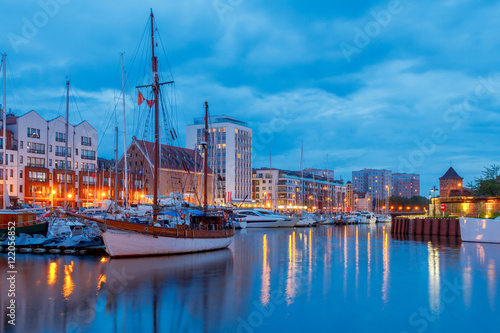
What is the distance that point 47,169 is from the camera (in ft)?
303

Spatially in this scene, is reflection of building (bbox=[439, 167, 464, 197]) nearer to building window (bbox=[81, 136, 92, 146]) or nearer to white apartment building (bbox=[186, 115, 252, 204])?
white apartment building (bbox=[186, 115, 252, 204])

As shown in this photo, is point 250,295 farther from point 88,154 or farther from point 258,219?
point 88,154

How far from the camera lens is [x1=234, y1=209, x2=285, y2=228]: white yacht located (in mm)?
91375

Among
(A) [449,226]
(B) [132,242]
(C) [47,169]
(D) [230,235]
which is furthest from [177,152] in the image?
(B) [132,242]

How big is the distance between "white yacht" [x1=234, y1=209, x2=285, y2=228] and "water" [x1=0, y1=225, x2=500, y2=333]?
5485cm

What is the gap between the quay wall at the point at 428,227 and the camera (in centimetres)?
6819

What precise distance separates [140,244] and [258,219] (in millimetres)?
58916

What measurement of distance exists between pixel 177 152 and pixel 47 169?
43253 millimetres

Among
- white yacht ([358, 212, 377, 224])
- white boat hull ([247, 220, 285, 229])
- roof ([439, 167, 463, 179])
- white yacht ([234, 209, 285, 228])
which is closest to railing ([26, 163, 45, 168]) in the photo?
white yacht ([234, 209, 285, 228])

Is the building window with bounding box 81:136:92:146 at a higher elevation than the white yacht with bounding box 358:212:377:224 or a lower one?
higher

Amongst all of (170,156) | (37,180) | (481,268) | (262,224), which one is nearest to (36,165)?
(37,180)

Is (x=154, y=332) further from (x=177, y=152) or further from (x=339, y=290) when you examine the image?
(x=177, y=152)

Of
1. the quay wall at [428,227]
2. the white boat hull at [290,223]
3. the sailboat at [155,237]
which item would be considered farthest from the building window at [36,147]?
the quay wall at [428,227]

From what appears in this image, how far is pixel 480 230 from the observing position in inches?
2094
